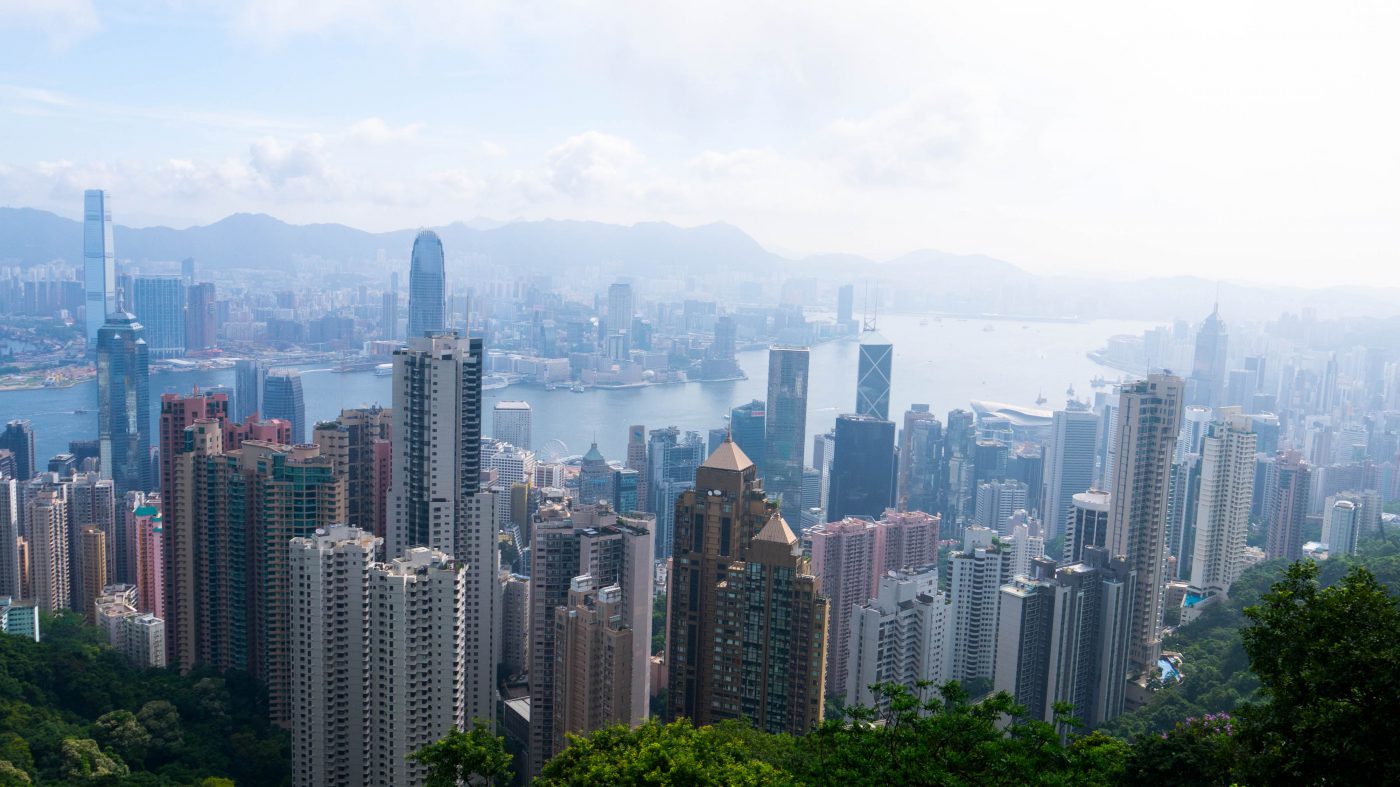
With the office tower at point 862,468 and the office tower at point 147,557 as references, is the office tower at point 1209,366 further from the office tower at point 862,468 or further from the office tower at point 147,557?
the office tower at point 147,557

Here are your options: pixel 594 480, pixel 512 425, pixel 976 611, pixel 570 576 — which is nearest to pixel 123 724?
pixel 570 576

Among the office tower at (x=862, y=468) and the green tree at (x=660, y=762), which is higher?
the green tree at (x=660, y=762)

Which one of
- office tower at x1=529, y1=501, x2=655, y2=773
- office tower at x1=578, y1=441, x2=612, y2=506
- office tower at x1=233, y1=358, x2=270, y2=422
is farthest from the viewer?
office tower at x1=233, y1=358, x2=270, y2=422

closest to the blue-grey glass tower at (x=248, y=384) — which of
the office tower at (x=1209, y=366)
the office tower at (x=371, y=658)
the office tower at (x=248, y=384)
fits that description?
the office tower at (x=248, y=384)

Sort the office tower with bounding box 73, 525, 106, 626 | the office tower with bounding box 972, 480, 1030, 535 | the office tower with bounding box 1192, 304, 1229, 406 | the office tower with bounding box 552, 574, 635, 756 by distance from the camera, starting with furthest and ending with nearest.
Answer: the office tower with bounding box 1192, 304, 1229, 406, the office tower with bounding box 972, 480, 1030, 535, the office tower with bounding box 73, 525, 106, 626, the office tower with bounding box 552, 574, 635, 756

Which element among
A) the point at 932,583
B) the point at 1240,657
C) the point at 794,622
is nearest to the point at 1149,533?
the point at 1240,657

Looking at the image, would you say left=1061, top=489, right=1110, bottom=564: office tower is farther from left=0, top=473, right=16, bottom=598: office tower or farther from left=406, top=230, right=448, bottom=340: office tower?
left=406, top=230, right=448, bottom=340: office tower

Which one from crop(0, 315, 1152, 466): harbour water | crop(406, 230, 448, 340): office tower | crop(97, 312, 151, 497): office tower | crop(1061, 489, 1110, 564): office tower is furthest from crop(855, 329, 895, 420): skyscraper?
crop(97, 312, 151, 497): office tower
